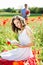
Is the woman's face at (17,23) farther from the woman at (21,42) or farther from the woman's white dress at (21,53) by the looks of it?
the woman's white dress at (21,53)

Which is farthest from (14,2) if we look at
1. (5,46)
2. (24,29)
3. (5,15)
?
(24,29)

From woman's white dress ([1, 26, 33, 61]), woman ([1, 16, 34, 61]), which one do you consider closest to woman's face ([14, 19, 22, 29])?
woman ([1, 16, 34, 61])

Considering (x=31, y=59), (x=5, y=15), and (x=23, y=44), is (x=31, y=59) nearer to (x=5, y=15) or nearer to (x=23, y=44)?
(x=23, y=44)

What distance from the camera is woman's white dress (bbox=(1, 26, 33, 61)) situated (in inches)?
209

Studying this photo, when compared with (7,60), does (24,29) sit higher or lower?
higher

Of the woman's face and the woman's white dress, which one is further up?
the woman's face

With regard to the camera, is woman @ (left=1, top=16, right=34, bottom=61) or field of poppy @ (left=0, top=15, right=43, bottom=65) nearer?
woman @ (left=1, top=16, right=34, bottom=61)

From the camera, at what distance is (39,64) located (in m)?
5.82

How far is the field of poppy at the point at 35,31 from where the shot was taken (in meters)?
6.12

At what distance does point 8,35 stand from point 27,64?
1.10 m

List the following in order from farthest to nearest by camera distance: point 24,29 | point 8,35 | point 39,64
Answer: point 8,35 → point 39,64 → point 24,29

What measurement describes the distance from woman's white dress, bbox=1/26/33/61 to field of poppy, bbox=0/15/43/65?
1.42ft

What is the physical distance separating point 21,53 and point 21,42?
0.19m

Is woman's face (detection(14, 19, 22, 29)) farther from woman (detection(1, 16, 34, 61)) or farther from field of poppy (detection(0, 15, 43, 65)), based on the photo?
field of poppy (detection(0, 15, 43, 65))
